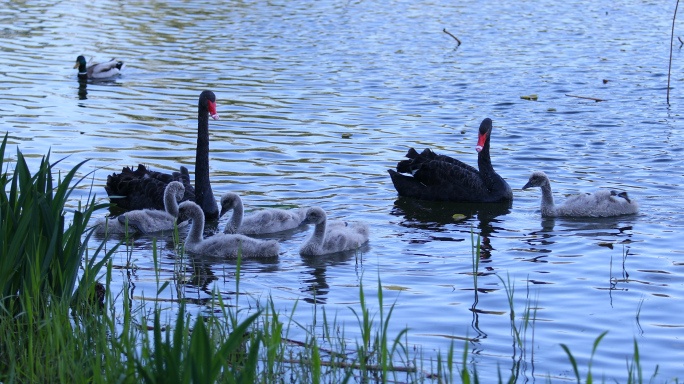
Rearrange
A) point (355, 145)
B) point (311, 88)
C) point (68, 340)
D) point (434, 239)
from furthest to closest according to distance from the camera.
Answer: point (311, 88), point (355, 145), point (434, 239), point (68, 340)

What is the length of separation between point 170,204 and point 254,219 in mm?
688

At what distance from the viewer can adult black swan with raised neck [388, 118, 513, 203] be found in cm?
820

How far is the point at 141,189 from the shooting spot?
769 centimetres

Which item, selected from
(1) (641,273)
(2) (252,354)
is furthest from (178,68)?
(2) (252,354)

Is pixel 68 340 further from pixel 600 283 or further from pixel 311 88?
pixel 311 88

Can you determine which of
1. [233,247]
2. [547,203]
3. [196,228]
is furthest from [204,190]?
[547,203]

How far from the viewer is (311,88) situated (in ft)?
46.1

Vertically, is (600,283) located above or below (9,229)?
below

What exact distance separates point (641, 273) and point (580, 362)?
175 centimetres

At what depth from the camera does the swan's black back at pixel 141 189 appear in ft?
25.0

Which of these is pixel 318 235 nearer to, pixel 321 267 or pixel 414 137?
pixel 321 267

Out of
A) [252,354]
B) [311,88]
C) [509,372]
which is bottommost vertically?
[509,372]

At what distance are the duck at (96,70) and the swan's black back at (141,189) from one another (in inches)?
285

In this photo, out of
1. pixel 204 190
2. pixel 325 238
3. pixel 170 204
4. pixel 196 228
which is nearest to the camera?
pixel 325 238
